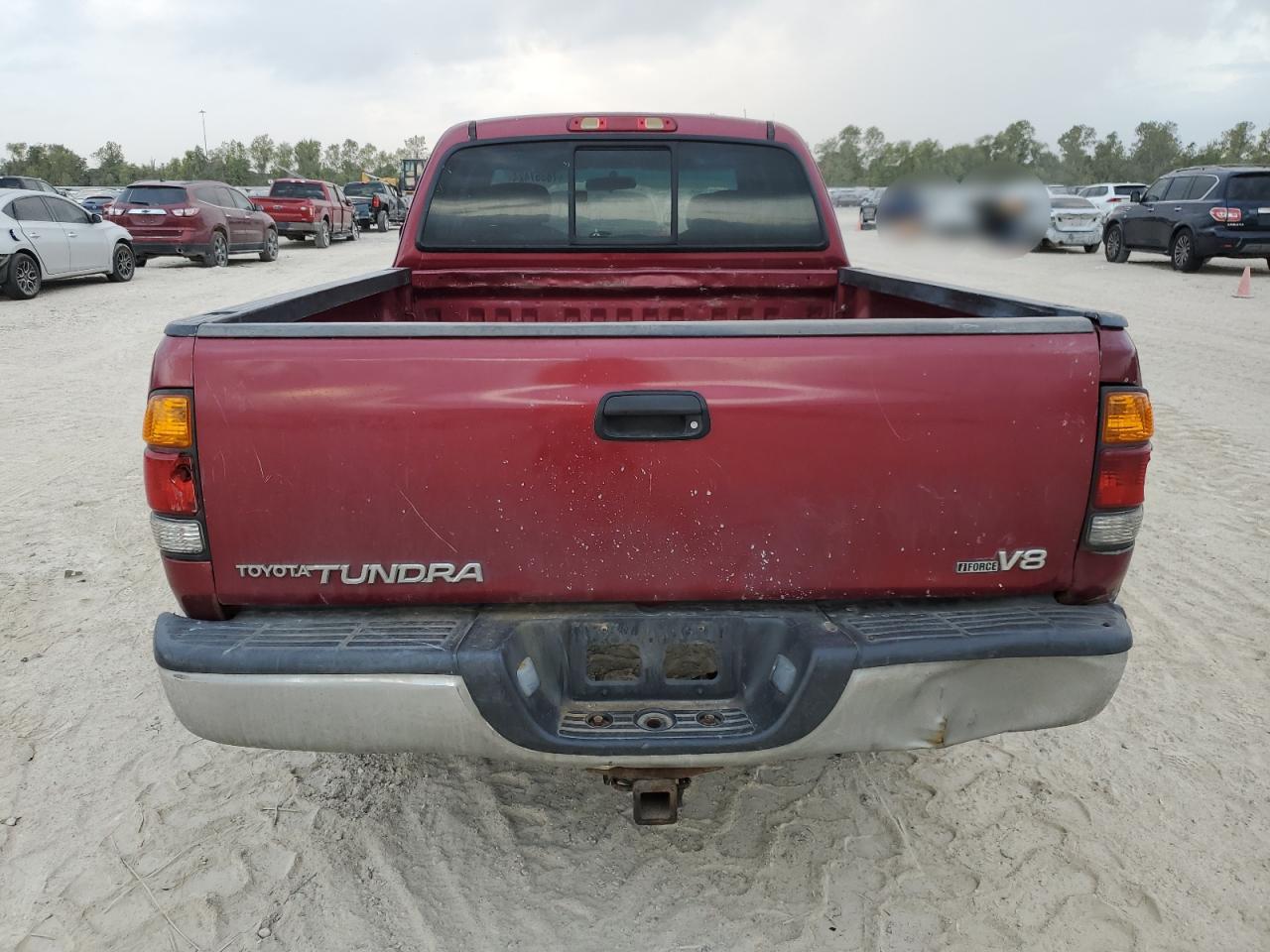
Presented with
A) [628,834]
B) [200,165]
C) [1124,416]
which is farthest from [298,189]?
[200,165]

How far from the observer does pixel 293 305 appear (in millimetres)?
2898

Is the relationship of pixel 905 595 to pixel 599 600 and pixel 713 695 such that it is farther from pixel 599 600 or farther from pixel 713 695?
pixel 599 600

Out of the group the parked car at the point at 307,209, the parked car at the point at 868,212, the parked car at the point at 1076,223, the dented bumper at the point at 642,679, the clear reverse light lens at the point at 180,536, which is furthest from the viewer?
the parked car at the point at 868,212

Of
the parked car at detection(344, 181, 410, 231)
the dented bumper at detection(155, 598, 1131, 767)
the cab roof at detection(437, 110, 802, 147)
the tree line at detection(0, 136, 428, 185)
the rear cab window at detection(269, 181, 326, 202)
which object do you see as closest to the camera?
the dented bumper at detection(155, 598, 1131, 767)

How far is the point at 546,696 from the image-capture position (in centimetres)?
224

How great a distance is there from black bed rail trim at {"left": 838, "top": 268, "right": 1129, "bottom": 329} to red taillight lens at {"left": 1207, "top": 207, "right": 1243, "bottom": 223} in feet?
51.2

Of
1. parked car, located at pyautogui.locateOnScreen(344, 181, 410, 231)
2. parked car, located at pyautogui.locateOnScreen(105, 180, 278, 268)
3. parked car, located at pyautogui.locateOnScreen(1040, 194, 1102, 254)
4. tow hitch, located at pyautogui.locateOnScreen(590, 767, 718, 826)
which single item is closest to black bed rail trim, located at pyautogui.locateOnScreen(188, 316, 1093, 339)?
tow hitch, located at pyautogui.locateOnScreen(590, 767, 718, 826)

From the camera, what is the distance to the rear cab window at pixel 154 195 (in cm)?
1791

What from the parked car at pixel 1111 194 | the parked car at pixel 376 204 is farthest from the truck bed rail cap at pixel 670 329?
the parked car at pixel 376 204

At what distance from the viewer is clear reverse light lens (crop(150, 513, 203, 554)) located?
7.39ft

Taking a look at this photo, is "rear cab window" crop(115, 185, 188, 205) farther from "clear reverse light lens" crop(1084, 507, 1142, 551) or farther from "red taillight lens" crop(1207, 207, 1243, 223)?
"clear reverse light lens" crop(1084, 507, 1142, 551)

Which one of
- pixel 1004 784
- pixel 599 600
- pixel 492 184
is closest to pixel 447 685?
pixel 599 600

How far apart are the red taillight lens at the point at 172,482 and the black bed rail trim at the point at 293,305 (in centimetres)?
30

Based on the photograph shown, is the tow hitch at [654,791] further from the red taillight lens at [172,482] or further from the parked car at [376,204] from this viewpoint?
the parked car at [376,204]
